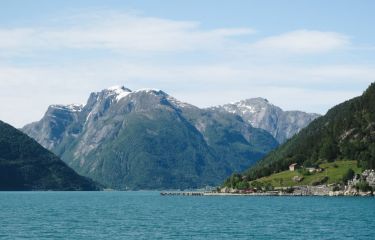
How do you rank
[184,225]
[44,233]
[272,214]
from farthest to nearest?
[272,214] → [184,225] → [44,233]

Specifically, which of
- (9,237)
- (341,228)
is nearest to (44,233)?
(9,237)

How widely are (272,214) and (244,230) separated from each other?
1722 inches

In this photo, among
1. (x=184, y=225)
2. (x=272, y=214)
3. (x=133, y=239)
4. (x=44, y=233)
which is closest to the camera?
(x=133, y=239)

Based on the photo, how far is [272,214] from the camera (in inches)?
6432

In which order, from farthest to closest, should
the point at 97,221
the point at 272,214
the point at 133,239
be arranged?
the point at 272,214 → the point at 97,221 → the point at 133,239

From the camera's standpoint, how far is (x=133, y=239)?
106000 mm

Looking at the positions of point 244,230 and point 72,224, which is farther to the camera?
point 72,224

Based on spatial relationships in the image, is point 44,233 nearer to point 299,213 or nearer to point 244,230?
point 244,230

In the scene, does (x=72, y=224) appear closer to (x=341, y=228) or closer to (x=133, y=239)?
(x=133, y=239)

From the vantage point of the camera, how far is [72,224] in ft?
448

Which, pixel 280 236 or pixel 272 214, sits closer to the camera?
pixel 280 236

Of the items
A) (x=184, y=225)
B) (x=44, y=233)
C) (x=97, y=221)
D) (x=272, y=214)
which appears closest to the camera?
(x=44, y=233)

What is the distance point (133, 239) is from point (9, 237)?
2092cm

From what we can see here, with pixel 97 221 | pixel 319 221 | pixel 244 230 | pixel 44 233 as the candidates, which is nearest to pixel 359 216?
pixel 319 221
